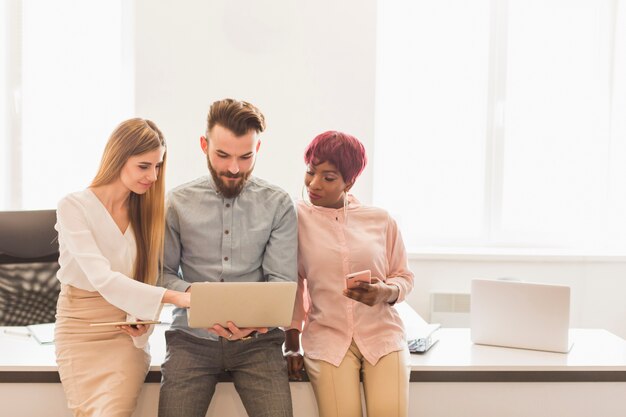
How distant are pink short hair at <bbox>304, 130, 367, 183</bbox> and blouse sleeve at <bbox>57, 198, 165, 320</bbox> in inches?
26.2

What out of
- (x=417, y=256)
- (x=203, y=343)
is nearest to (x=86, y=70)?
(x=417, y=256)

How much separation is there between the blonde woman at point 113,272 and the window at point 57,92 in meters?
2.09

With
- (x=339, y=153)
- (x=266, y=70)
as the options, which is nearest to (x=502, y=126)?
(x=266, y=70)

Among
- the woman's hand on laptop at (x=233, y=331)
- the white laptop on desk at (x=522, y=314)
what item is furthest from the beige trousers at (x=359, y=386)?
the white laptop on desk at (x=522, y=314)

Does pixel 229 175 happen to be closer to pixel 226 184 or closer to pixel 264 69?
pixel 226 184

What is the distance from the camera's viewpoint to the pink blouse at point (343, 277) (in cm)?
203

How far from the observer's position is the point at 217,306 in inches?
→ 69.6

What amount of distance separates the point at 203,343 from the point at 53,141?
8.46 ft

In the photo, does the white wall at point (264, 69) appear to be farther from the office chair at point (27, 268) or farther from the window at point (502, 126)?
the office chair at point (27, 268)

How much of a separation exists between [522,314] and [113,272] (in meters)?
1.38

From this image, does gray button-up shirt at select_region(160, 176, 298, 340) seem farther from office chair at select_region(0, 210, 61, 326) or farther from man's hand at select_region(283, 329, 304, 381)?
office chair at select_region(0, 210, 61, 326)

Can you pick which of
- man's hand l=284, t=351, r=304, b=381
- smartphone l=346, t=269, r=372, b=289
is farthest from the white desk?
smartphone l=346, t=269, r=372, b=289

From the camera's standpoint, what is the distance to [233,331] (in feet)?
6.05

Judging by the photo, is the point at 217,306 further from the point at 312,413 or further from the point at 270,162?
the point at 270,162
